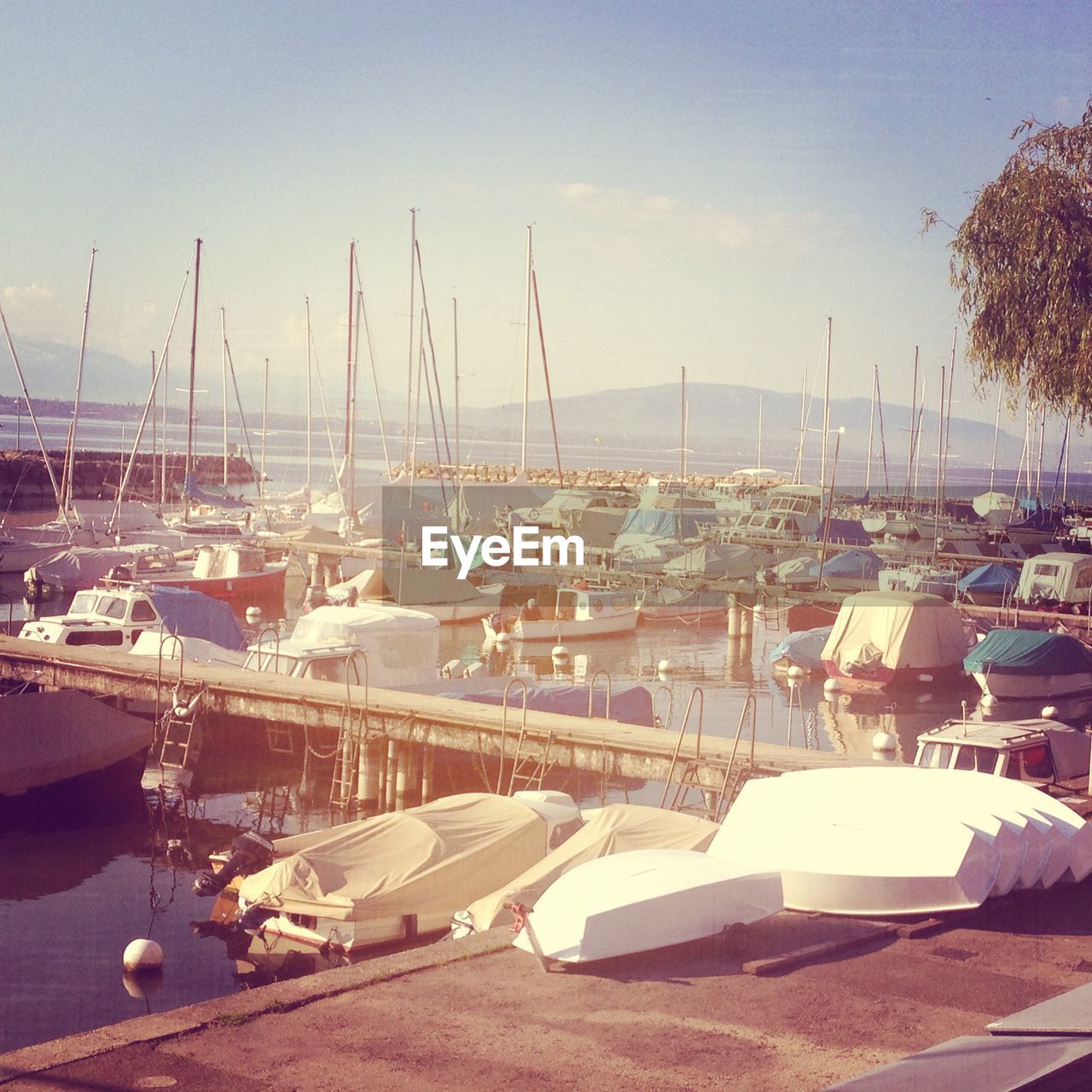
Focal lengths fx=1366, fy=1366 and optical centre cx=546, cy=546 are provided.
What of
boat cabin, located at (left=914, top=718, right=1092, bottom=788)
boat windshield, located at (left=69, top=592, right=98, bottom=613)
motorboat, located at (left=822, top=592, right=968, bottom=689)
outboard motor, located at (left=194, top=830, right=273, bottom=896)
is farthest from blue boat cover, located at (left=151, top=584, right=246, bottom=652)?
boat cabin, located at (left=914, top=718, right=1092, bottom=788)

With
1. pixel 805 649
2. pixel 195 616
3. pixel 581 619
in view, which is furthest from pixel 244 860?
pixel 581 619

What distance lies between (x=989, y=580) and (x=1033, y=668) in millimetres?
→ 16057

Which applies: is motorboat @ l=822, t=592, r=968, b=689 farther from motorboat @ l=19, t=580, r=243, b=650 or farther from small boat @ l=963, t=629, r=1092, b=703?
motorboat @ l=19, t=580, r=243, b=650

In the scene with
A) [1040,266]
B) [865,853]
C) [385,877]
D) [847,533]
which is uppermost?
[1040,266]

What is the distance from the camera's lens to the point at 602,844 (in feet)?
51.5

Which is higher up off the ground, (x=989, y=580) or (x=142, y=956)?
(x=989, y=580)

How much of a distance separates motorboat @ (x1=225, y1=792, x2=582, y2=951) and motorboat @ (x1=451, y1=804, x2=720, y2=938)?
17.2 inches

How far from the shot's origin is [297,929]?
16453 millimetres

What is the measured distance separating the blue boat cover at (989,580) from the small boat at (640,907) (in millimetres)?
40310

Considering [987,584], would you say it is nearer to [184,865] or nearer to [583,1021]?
[184,865]

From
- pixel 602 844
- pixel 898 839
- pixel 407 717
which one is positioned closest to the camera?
pixel 898 839

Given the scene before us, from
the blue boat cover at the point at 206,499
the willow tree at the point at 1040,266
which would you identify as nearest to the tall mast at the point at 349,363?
the blue boat cover at the point at 206,499

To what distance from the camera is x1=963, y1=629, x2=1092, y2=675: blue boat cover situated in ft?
112

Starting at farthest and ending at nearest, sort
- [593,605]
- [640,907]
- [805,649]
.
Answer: [593,605], [805,649], [640,907]
